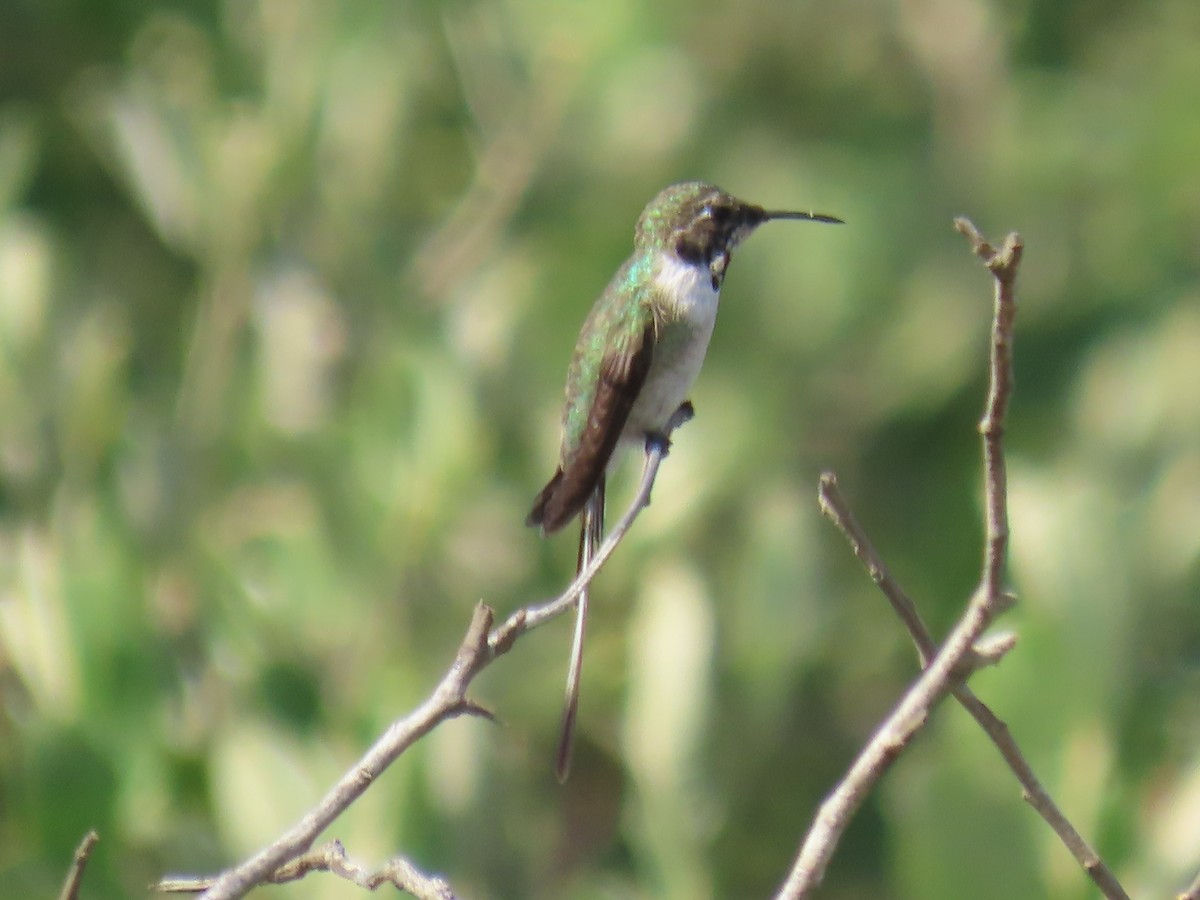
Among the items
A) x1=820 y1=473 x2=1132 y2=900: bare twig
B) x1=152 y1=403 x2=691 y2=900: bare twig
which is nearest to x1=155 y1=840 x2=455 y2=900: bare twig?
x1=152 y1=403 x2=691 y2=900: bare twig

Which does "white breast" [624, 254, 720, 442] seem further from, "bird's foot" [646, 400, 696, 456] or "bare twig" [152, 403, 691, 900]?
"bare twig" [152, 403, 691, 900]

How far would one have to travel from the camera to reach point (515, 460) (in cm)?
431

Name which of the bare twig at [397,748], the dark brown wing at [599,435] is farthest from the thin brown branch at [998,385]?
the dark brown wing at [599,435]

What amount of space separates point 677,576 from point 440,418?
0.60 m

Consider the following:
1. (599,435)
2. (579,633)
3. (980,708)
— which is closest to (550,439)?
(599,435)

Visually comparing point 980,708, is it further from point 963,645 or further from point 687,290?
point 687,290

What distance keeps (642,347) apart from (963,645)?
1.20 meters

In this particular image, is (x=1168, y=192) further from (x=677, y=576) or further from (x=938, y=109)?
(x=677, y=576)

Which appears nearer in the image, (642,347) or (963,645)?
(963,645)

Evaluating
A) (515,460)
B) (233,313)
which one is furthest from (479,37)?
(515,460)

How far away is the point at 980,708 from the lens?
1.89 m

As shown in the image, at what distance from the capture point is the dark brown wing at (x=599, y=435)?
8.76ft

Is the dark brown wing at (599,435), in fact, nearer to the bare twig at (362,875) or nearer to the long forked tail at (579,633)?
the long forked tail at (579,633)

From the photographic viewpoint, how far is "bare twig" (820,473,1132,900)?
1.85 metres
